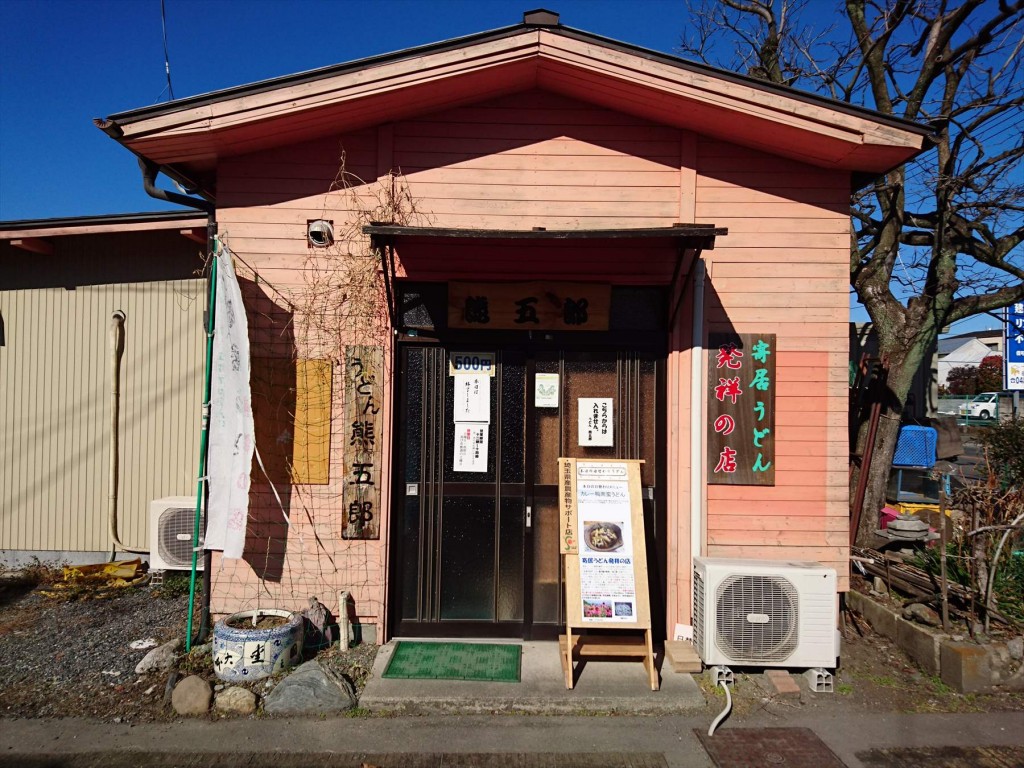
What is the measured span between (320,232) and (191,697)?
3978mm

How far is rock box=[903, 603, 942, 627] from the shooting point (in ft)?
19.7

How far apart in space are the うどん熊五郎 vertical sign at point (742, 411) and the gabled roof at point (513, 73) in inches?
73.1

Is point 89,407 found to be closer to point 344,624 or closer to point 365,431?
point 365,431

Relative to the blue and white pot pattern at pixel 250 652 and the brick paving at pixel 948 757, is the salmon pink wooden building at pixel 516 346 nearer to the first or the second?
the blue and white pot pattern at pixel 250 652

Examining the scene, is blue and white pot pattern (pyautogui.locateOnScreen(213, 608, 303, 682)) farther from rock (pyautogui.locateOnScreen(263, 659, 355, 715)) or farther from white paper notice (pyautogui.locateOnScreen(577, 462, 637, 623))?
white paper notice (pyautogui.locateOnScreen(577, 462, 637, 623))

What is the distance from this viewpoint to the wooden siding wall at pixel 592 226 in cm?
604

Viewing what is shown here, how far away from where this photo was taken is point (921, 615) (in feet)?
20.0

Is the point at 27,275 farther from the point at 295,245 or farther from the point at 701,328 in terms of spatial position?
the point at 701,328

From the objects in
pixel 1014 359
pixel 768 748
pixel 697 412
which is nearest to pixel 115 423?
pixel 697 412

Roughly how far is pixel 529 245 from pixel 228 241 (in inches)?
110

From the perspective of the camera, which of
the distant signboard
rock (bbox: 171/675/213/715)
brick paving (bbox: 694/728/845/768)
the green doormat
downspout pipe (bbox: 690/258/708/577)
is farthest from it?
the distant signboard

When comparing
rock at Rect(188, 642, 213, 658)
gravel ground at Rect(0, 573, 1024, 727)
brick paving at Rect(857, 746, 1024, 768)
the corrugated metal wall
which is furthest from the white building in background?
rock at Rect(188, 642, 213, 658)

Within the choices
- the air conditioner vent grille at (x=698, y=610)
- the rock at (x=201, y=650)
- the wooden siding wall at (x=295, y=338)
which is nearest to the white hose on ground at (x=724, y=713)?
the air conditioner vent grille at (x=698, y=610)

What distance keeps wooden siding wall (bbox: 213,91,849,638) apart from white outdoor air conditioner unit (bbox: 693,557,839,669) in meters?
0.49
